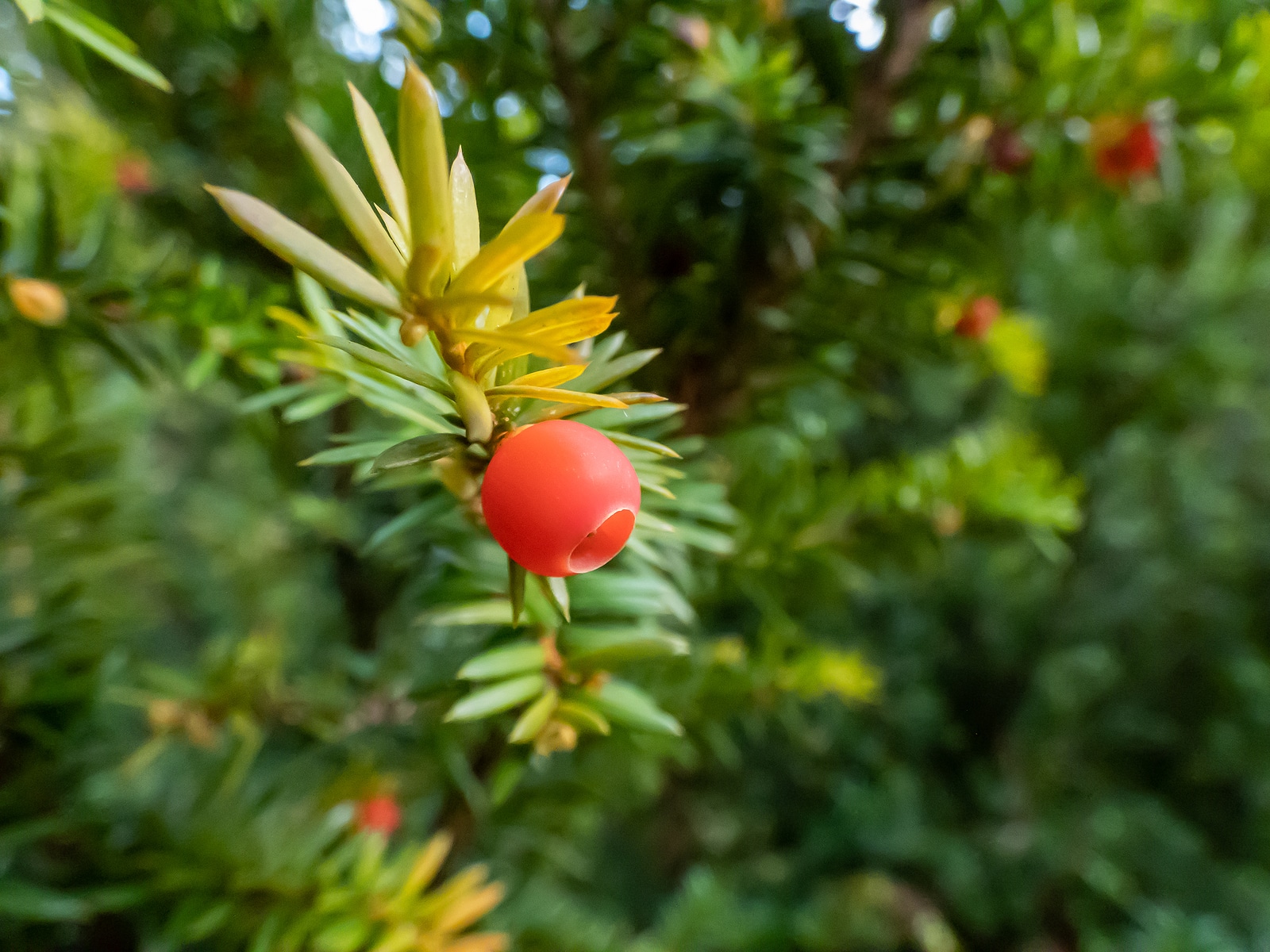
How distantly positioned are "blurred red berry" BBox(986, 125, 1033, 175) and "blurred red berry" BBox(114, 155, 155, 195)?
1.63 ft

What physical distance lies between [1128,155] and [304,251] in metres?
0.41

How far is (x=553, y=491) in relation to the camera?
0.13m

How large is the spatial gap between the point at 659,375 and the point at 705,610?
264mm

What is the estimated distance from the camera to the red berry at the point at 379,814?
42 cm

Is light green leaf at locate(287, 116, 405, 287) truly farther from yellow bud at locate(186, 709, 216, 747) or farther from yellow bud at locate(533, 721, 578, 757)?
yellow bud at locate(186, 709, 216, 747)

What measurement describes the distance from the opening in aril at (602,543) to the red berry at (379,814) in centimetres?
35

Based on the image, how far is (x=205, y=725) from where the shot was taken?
39 cm

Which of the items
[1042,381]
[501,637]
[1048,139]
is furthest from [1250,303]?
[501,637]

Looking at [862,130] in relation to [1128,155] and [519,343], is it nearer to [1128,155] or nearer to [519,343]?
[1128,155]

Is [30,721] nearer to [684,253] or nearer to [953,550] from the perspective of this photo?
[684,253]

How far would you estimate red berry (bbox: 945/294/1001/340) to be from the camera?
43 centimetres

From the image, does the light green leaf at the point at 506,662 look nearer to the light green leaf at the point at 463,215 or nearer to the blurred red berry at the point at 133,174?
the light green leaf at the point at 463,215

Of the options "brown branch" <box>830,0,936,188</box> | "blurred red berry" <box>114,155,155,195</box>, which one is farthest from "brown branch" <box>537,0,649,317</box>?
"blurred red berry" <box>114,155,155,195</box>

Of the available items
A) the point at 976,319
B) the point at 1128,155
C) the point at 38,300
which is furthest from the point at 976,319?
the point at 38,300
